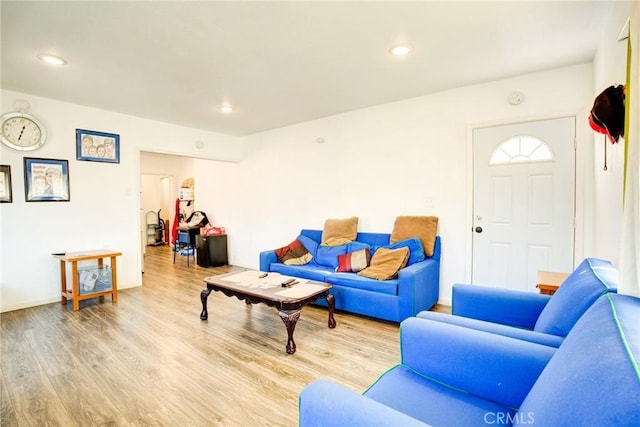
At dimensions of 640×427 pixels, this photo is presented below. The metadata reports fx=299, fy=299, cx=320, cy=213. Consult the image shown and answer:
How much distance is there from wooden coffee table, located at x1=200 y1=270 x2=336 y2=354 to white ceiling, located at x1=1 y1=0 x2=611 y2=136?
83.6 inches

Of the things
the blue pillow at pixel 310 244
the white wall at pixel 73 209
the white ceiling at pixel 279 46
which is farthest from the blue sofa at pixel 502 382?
the white wall at pixel 73 209

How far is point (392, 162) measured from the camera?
3939mm

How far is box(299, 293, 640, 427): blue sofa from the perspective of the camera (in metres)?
0.61

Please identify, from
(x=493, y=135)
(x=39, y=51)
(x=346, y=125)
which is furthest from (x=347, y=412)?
(x=346, y=125)

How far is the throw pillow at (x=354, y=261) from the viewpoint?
3.51 m

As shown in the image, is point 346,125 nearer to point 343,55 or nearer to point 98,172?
point 343,55

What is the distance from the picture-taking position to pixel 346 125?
436 cm

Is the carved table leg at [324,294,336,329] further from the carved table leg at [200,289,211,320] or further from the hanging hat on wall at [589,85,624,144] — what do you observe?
the hanging hat on wall at [589,85,624,144]

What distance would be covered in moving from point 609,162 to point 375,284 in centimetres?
210

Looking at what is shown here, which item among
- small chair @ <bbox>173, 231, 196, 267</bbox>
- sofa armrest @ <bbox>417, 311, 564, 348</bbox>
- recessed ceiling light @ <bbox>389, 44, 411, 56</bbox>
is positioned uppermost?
recessed ceiling light @ <bbox>389, 44, 411, 56</bbox>

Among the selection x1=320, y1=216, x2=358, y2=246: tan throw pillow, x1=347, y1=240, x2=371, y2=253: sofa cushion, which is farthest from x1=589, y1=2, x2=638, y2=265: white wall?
x1=320, y1=216, x2=358, y2=246: tan throw pillow

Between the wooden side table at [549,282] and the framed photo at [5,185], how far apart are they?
17.7 feet

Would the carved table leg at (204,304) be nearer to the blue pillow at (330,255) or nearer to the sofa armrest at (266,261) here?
the sofa armrest at (266,261)

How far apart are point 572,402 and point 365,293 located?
99.7 inches
